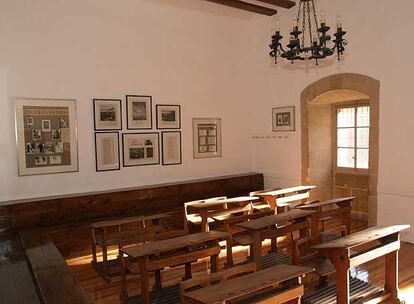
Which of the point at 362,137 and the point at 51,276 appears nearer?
the point at 51,276

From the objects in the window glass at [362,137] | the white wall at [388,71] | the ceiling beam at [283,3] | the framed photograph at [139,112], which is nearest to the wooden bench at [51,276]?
the framed photograph at [139,112]

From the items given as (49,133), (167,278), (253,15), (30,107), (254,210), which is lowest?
(167,278)

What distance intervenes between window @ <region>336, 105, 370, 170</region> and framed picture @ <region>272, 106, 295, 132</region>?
0.84m

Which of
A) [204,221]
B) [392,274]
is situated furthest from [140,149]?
[392,274]

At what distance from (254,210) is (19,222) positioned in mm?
3257

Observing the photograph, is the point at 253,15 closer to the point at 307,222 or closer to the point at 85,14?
the point at 85,14

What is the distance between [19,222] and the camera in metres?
4.82

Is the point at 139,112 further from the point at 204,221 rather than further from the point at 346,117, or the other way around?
the point at 346,117

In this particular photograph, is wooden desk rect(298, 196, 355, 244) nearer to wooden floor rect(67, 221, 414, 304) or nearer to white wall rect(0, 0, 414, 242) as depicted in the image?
wooden floor rect(67, 221, 414, 304)

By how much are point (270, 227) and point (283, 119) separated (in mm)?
3213

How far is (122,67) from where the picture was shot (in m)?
5.87

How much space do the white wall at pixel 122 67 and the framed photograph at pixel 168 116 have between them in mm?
142

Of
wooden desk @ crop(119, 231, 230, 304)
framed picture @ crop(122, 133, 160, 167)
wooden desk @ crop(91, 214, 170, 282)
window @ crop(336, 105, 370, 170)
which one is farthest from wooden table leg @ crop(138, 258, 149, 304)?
window @ crop(336, 105, 370, 170)

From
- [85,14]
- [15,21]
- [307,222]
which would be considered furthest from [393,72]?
[15,21]
